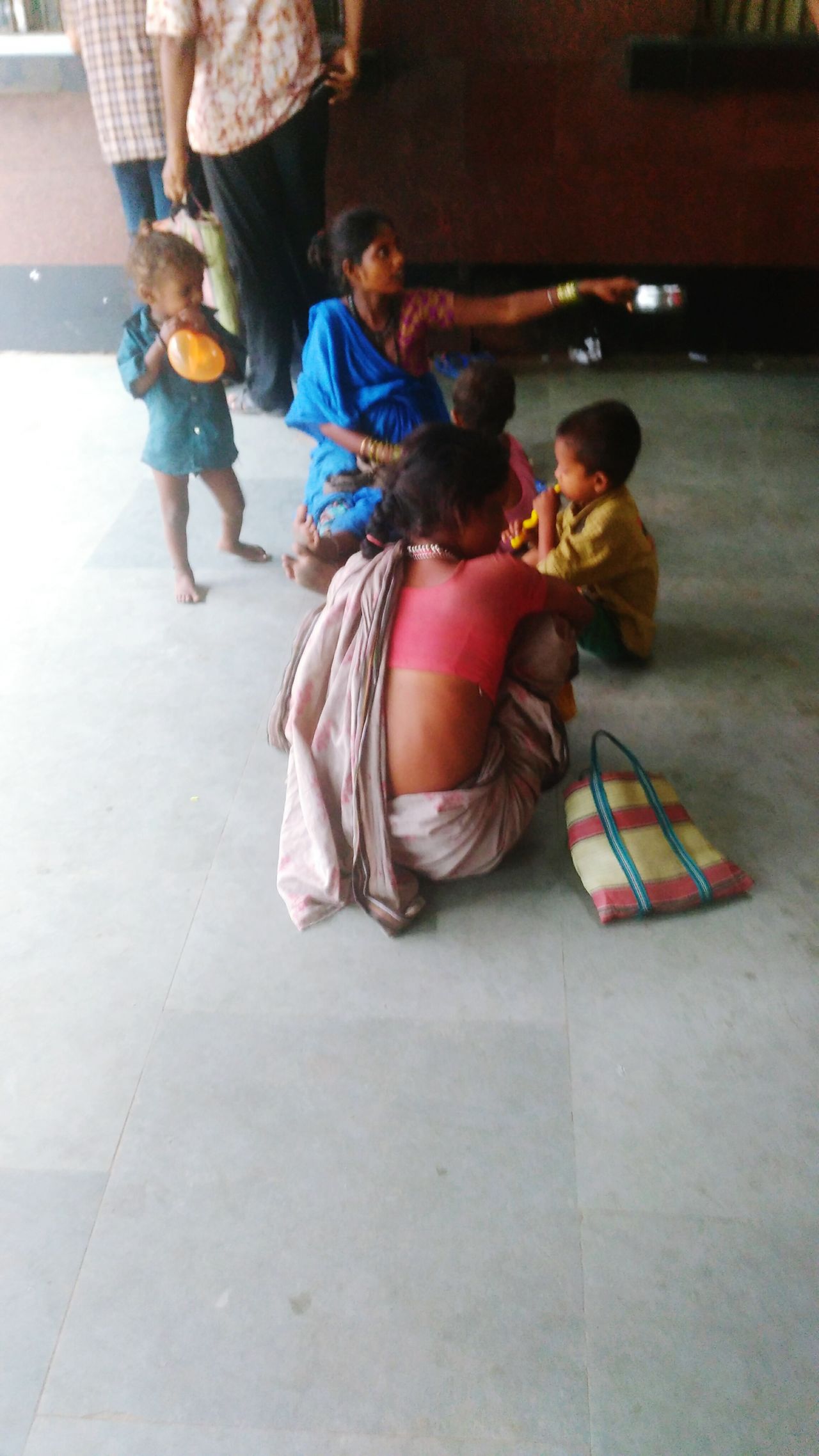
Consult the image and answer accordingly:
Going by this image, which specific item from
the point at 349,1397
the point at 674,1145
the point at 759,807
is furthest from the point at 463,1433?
the point at 759,807

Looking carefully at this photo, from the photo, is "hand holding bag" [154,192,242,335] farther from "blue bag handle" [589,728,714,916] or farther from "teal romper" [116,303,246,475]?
"blue bag handle" [589,728,714,916]

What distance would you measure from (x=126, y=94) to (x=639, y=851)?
97.3 inches

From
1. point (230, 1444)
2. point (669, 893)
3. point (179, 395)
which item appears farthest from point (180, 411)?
point (230, 1444)

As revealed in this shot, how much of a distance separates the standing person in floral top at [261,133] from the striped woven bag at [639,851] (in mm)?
1993

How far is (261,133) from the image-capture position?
3.08 meters

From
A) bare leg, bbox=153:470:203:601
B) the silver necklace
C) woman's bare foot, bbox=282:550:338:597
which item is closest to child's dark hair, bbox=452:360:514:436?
woman's bare foot, bbox=282:550:338:597

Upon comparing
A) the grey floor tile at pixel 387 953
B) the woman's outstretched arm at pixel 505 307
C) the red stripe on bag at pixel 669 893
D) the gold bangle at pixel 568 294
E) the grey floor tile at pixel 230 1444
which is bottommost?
the grey floor tile at pixel 230 1444

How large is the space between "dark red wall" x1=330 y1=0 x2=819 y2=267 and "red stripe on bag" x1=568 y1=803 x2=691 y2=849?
8.80 ft

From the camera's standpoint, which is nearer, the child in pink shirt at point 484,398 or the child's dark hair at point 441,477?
the child's dark hair at point 441,477

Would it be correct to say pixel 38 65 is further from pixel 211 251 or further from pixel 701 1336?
pixel 701 1336

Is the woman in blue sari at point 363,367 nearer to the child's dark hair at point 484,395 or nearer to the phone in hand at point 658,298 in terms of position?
the child's dark hair at point 484,395

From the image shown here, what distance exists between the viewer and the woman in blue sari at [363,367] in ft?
7.99

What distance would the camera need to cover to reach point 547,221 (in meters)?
3.80

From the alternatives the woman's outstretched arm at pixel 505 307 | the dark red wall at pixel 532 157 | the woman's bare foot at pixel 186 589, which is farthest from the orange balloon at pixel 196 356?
the dark red wall at pixel 532 157
